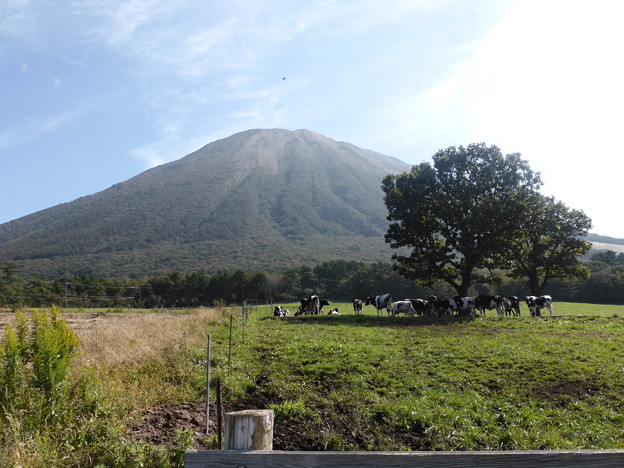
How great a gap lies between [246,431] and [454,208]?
29.0 metres

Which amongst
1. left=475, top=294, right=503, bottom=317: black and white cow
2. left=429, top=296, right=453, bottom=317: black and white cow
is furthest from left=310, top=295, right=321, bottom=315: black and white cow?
left=475, top=294, right=503, bottom=317: black and white cow

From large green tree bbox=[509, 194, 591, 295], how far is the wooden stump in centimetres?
3462

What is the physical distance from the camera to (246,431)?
2.94 metres

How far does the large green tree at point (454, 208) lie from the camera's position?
97.9ft

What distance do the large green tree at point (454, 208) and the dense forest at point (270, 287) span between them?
25065mm

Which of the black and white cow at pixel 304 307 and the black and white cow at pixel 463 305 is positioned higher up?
the black and white cow at pixel 463 305

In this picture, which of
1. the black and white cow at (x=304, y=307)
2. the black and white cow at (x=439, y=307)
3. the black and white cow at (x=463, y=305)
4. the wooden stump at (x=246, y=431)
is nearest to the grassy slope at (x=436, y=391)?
the wooden stump at (x=246, y=431)

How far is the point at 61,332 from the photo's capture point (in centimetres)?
651

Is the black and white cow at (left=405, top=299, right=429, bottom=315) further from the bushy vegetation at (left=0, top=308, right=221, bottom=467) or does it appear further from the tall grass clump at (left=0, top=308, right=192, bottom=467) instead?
the tall grass clump at (left=0, top=308, right=192, bottom=467)

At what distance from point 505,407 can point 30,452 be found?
23.3 ft

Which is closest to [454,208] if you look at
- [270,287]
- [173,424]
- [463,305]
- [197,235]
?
[463,305]

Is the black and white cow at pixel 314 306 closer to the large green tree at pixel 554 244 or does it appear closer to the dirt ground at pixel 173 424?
the large green tree at pixel 554 244

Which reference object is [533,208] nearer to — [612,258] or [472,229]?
[472,229]

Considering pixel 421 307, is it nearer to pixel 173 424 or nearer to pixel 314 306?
pixel 314 306
